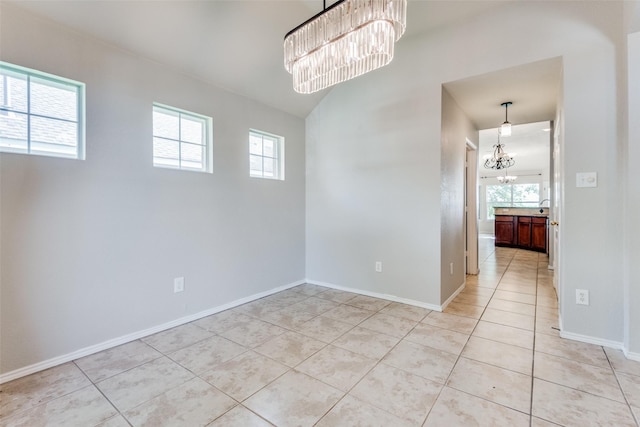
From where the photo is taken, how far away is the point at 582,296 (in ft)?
7.64

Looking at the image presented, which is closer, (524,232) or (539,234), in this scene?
(539,234)

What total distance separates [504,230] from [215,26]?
7.91m

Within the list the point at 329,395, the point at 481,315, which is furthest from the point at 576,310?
the point at 329,395

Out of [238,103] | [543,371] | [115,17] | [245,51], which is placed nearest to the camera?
[543,371]

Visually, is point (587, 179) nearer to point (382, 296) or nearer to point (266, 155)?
point (382, 296)

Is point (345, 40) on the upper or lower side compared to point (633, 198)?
upper

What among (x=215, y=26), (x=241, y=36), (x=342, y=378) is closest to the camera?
(x=342, y=378)

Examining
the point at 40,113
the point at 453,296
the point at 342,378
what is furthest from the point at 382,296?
the point at 40,113

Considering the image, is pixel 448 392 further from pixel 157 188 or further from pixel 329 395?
pixel 157 188

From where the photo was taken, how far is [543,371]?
6.31 ft

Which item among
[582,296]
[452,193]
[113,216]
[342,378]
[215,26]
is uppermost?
[215,26]

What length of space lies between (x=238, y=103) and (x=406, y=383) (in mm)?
3100

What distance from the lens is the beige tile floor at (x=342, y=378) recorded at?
152 centimetres

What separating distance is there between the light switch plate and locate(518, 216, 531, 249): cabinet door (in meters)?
5.58
